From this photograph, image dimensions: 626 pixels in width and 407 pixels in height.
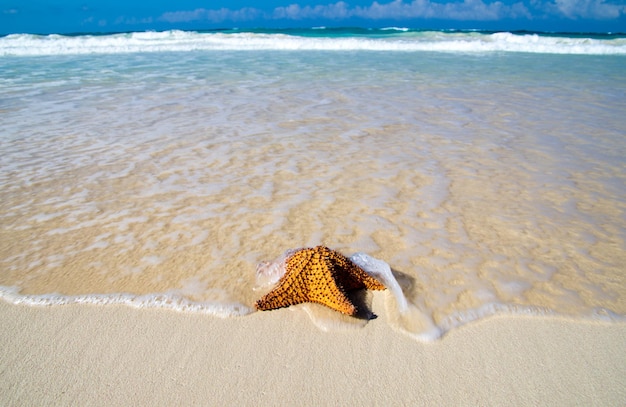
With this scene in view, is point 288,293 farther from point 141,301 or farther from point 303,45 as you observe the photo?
point 303,45

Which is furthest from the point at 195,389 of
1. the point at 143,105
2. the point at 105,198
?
the point at 143,105

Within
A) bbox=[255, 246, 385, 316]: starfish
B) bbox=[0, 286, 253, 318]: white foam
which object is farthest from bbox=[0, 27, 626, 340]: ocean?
bbox=[255, 246, 385, 316]: starfish

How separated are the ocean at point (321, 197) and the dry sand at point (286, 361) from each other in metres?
0.13

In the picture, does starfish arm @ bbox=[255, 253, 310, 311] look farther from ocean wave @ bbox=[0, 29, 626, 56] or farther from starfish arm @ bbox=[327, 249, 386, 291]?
ocean wave @ bbox=[0, 29, 626, 56]

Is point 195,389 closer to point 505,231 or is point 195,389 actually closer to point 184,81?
point 505,231

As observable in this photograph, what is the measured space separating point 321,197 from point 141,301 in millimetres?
1920

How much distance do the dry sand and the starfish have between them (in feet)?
0.36

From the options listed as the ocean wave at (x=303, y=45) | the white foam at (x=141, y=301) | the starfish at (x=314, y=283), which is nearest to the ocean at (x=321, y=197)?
the white foam at (x=141, y=301)

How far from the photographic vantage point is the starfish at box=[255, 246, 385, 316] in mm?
2357

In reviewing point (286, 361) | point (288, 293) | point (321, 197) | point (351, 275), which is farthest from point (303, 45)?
point (286, 361)

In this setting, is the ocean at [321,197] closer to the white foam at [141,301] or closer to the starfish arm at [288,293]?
the white foam at [141,301]

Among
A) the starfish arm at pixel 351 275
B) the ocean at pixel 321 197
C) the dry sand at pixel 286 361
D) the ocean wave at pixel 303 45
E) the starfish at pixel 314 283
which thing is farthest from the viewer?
the ocean wave at pixel 303 45

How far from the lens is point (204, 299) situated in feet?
8.51

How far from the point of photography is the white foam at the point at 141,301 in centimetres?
251
